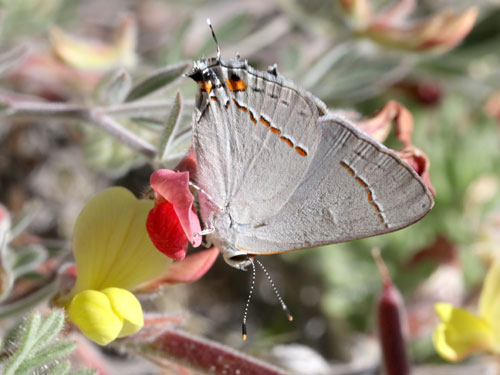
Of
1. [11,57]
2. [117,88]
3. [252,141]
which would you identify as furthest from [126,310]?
[11,57]

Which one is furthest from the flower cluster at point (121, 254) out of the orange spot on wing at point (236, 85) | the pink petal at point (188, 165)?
the orange spot on wing at point (236, 85)

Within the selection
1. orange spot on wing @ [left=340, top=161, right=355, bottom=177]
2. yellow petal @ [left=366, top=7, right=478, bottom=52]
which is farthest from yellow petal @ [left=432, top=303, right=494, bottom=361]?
yellow petal @ [left=366, top=7, right=478, bottom=52]

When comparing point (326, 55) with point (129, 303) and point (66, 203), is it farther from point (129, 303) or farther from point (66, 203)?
point (129, 303)

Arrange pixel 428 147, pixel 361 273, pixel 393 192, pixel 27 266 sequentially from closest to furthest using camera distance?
pixel 393 192 < pixel 27 266 < pixel 361 273 < pixel 428 147

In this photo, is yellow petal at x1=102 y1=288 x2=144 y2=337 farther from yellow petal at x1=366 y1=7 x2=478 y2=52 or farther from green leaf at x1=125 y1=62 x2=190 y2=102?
yellow petal at x1=366 y1=7 x2=478 y2=52

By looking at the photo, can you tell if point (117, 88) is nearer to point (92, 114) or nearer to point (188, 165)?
point (92, 114)

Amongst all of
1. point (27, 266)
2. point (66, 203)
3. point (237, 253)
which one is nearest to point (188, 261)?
point (237, 253)
